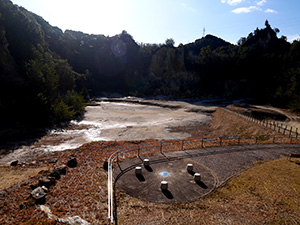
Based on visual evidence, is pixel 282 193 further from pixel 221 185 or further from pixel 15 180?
pixel 15 180

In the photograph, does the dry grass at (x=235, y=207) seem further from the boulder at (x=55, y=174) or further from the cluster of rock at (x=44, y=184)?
the boulder at (x=55, y=174)

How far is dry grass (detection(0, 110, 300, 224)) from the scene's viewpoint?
25.6 ft

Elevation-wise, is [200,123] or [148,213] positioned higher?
[148,213]

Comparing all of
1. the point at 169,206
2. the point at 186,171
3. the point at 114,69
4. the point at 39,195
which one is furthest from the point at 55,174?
the point at 114,69

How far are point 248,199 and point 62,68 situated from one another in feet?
183

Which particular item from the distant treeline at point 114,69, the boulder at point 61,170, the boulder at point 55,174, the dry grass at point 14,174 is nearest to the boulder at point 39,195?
the boulder at point 55,174

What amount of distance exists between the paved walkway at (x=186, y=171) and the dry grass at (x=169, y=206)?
0.66 m

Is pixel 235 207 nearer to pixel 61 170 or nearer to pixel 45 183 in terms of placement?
pixel 45 183


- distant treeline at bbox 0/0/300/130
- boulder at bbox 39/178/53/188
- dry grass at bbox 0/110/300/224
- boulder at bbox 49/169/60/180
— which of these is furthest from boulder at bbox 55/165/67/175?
distant treeline at bbox 0/0/300/130

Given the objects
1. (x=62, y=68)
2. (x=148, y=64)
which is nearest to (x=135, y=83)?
(x=148, y=64)

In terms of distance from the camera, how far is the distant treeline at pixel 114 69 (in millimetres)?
32594

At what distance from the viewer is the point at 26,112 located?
3083 centimetres

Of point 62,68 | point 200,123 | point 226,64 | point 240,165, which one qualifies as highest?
point 226,64

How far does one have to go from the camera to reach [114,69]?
121m
